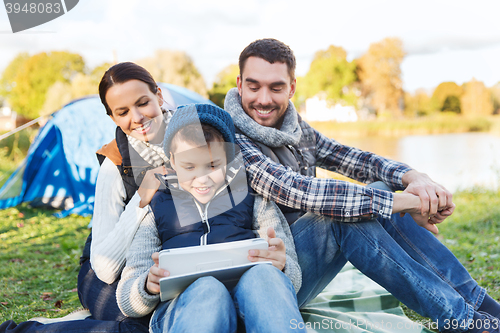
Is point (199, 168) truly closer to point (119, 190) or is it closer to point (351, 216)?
point (119, 190)

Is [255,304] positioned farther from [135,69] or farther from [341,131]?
[341,131]

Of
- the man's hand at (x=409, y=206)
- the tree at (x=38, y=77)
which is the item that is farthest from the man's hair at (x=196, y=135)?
the tree at (x=38, y=77)

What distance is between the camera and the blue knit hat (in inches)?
61.0

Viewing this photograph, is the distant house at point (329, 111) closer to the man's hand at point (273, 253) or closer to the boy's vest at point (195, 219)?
the boy's vest at point (195, 219)

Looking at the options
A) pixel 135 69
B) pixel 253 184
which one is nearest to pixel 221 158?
pixel 253 184

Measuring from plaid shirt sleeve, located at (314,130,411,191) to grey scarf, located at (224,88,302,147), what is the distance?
32 cm

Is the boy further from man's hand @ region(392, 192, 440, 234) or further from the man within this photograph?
man's hand @ region(392, 192, 440, 234)

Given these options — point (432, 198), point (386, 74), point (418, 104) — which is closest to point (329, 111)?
point (386, 74)

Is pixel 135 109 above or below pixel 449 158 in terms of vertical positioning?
above

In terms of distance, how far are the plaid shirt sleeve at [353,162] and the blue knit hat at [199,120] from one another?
0.87 meters

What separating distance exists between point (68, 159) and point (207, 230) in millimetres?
3865

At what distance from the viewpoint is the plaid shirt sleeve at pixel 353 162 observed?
6.86ft

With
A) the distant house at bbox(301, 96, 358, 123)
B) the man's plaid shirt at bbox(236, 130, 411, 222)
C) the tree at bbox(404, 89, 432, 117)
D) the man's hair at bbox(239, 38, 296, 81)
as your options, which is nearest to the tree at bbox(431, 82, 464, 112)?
the tree at bbox(404, 89, 432, 117)

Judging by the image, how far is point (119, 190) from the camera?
1758 mm
